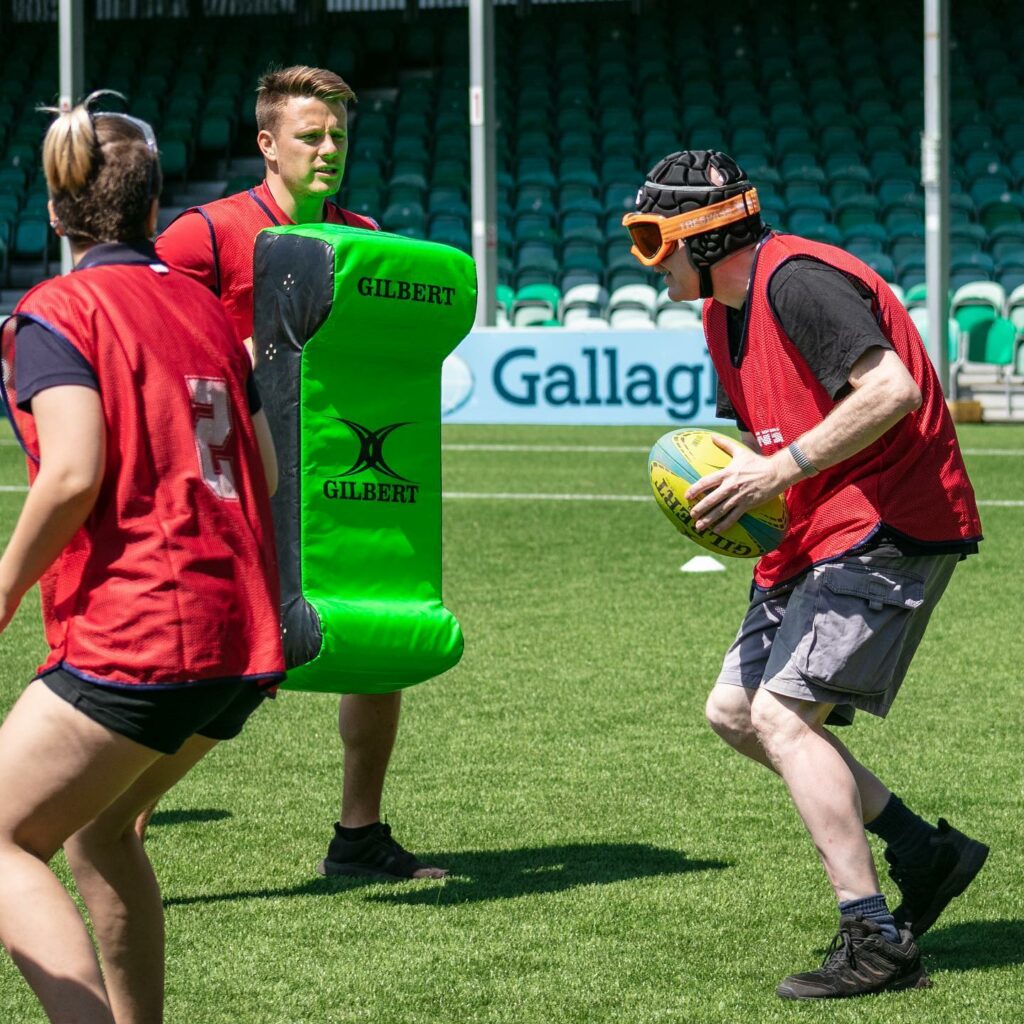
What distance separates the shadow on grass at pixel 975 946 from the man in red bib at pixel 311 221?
52.9 inches

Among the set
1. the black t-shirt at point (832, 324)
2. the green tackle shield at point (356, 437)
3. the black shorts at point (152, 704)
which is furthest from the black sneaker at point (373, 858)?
the black shorts at point (152, 704)

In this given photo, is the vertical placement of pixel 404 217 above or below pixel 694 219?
below

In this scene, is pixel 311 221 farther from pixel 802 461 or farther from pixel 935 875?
pixel 935 875

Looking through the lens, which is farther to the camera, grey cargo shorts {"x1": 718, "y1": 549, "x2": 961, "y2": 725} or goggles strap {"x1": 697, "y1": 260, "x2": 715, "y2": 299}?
goggles strap {"x1": 697, "y1": 260, "x2": 715, "y2": 299}

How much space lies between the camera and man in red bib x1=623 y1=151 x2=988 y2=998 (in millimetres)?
3896

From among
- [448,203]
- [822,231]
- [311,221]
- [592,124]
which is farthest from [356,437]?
[592,124]

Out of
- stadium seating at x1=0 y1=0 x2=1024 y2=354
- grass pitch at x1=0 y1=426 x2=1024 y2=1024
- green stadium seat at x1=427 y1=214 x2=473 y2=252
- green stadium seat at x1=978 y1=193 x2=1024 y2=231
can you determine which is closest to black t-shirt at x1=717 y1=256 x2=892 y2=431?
grass pitch at x1=0 y1=426 x2=1024 y2=1024

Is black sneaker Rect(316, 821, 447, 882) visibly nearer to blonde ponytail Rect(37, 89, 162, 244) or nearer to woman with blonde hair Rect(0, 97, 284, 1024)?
woman with blonde hair Rect(0, 97, 284, 1024)

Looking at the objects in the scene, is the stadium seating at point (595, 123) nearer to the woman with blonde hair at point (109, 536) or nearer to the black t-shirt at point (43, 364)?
the woman with blonde hair at point (109, 536)

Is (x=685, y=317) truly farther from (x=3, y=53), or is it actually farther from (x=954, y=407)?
(x=3, y=53)

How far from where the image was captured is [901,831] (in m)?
4.37

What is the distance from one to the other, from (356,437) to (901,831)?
5.32 feet

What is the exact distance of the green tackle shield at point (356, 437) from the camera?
435cm

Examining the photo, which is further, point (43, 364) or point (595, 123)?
point (595, 123)
